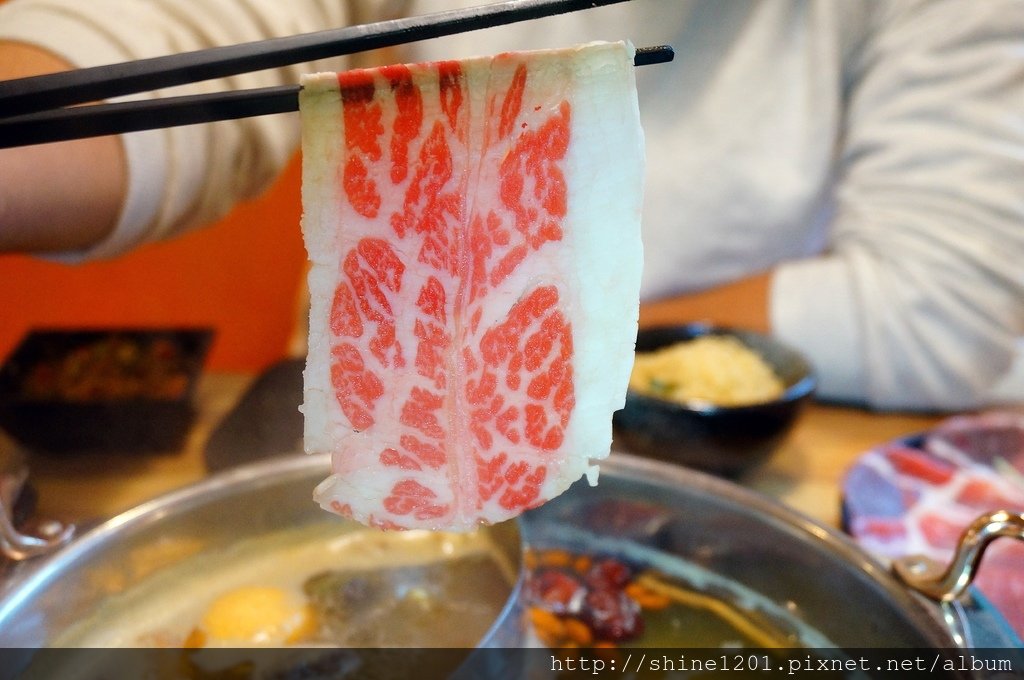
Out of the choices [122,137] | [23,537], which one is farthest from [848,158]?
[23,537]

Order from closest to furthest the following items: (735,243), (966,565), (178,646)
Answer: (966,565) → (178,646) → (735,243)

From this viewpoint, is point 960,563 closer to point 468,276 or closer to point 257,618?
point 468,276

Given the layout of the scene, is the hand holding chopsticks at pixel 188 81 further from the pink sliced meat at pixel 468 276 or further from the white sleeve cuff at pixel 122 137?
the white sleeve cuff at pixel 122 137

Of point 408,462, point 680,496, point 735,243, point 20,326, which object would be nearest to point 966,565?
point 680,496

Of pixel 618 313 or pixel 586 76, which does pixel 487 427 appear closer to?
pixel 618 313

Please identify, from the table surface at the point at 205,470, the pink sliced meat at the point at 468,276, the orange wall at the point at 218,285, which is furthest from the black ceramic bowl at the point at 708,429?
the orange wall at the point at 218,285

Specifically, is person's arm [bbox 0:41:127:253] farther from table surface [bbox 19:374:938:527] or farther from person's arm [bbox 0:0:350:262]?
table surface [bbox 19:374:938:527]
